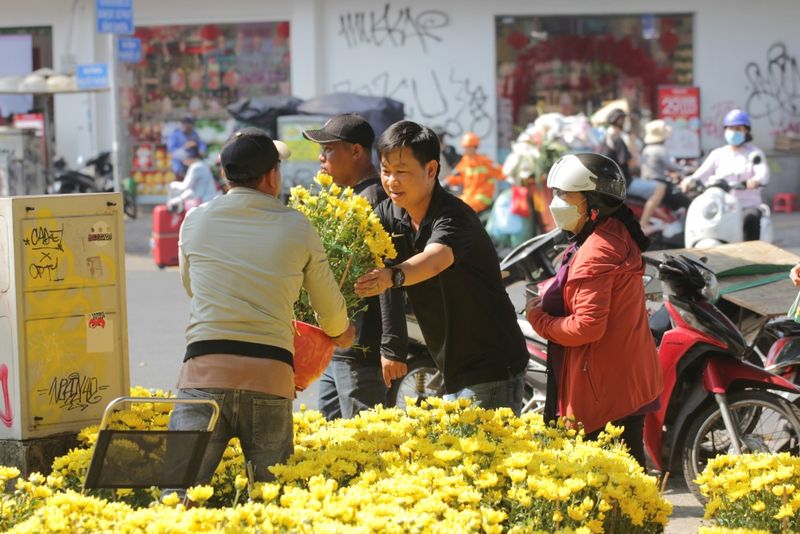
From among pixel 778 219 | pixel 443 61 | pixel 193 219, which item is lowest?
pixel 778 219

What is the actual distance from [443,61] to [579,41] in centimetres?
242

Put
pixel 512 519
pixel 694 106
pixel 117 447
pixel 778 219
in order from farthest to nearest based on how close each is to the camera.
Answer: pixel 694 106, pixel 778 219, pixel 512 519, pixel 117 447

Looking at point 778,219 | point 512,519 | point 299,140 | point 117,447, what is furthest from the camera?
point 778,219

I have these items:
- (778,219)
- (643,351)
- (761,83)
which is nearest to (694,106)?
(761,83)

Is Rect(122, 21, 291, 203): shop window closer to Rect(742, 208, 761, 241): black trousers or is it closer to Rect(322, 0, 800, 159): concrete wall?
Rect(322, 0, 800, 159): concrete wall

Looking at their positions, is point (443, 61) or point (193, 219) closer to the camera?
point (193, 219)

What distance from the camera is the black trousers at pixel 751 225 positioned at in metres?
12.9

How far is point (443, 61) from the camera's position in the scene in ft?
70.8

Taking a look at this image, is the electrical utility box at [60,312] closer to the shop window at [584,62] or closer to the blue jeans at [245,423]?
the blue jeans at [245,423]

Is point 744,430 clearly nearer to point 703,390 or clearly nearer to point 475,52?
point 703,390

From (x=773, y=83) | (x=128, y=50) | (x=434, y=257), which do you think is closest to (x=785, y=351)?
(x=434, y=257)

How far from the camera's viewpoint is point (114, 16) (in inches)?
A: 622

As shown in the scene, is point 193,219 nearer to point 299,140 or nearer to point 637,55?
point 299,140

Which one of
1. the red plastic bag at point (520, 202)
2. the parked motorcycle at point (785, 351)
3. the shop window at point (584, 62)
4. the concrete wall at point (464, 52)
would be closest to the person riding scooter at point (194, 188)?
the red plastic bag at point (520, 202)
